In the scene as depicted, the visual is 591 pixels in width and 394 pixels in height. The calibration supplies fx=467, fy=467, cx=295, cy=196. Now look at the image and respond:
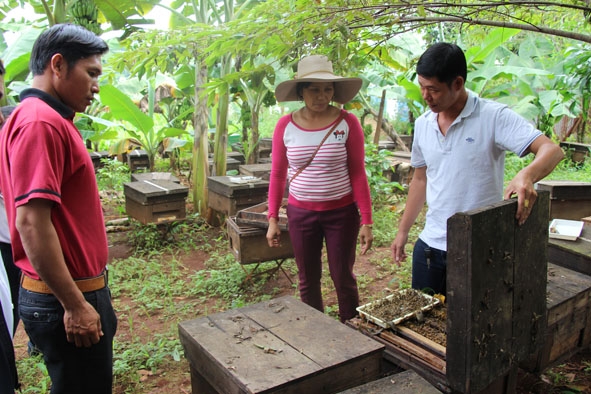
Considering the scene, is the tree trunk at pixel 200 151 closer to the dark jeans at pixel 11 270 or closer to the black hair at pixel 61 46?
the dark jeans at pixel 11 270

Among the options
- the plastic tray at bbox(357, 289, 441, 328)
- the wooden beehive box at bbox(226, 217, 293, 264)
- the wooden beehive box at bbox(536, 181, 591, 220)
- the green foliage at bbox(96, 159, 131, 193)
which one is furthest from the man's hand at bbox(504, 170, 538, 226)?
the green foliage at bbox(96, 159, 131, 193)

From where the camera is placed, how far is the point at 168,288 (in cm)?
471

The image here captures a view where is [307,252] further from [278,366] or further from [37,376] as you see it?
[37,376]

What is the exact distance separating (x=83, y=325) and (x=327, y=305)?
283 cm

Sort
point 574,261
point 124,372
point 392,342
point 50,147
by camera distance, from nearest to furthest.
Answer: point 50,147
point 392,342
point 574,261
point 124,372

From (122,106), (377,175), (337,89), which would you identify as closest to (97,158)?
(122,106)

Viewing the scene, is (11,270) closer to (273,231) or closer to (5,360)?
(5,360)

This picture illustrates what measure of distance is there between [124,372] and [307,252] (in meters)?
1.52

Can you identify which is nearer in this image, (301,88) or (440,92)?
(440,92)

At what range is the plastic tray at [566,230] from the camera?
3099 millimetres

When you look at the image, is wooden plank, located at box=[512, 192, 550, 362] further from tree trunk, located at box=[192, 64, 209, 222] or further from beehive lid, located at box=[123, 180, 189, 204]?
Result: tree trunk, located at box=[192, 64, 209, 222]

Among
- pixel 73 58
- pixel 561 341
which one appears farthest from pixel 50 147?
pixel 561 341

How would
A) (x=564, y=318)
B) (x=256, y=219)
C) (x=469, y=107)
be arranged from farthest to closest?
(x=256, y=219) → (x=564, y=318) → (x=469, y=107)

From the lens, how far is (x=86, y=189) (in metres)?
1.73
